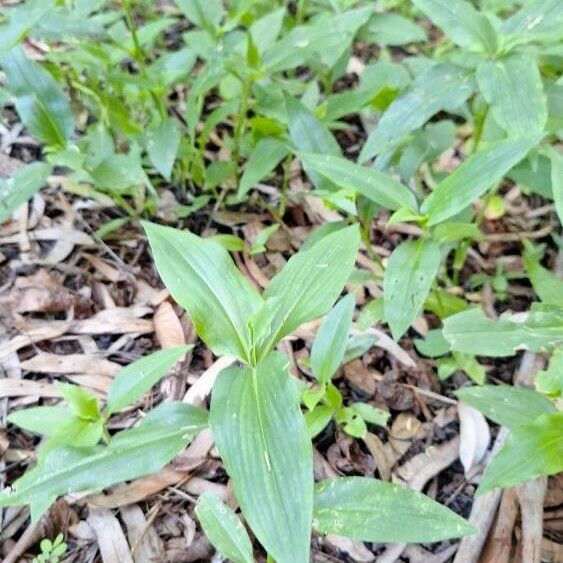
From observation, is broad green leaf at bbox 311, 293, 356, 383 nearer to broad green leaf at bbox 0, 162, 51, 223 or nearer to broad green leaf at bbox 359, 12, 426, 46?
broad green leaf at bbox 0, 162, 51, 223

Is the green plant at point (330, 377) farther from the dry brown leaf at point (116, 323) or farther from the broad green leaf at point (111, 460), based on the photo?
the dry brown leaf at point (116, 323)

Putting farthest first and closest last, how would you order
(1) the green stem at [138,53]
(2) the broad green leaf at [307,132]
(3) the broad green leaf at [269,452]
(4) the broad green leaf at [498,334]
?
(1) the green stem at [138,53], (2) the broad green leaf at [307,132], (4) the broad green leaf at [498,334], (3) the broad green leaf at [269,452]

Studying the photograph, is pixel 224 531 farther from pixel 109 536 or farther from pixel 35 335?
pixel 35 335

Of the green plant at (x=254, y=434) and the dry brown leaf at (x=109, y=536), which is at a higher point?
the green plant at (x=254, y=434)

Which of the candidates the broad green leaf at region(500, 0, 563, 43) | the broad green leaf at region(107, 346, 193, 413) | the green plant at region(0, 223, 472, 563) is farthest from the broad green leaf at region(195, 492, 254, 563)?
the broad green leaf at region(500, 0, 563, 43)

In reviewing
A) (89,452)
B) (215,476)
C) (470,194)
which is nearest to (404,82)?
(470,194)

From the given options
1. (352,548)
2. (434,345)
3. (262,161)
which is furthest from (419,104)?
(352,548)

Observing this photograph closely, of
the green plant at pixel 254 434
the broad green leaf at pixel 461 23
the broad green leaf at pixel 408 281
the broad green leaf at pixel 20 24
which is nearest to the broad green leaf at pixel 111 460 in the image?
the green plant at pixel 254 434

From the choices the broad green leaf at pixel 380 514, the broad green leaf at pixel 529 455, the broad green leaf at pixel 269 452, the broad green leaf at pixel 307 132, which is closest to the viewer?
the broad green leaf at pixel 269 452
